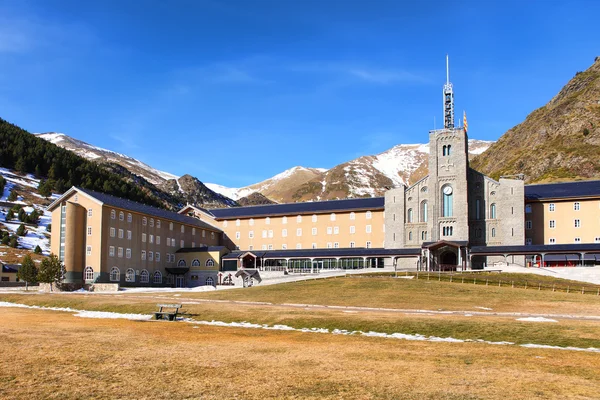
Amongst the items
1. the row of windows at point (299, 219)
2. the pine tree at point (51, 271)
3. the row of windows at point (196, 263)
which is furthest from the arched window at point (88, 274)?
the row of windows at point (299, 219)

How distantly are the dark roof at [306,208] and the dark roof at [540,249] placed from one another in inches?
899

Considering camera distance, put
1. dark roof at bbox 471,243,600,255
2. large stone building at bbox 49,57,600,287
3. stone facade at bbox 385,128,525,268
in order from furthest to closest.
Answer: stone facade at bbox 385,128,525,268
large stone building at bbox 49,57,600,287
dark roof at bbox 471,243,600,255

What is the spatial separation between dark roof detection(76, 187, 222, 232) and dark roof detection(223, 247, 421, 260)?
12.7 m

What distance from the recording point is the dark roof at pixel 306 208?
11162 centimetres

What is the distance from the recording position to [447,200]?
3979 inches

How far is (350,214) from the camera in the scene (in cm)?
11200

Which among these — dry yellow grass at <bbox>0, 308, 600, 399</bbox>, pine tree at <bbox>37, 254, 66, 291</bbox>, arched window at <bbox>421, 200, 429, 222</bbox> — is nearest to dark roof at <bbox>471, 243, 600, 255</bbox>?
arched window at <bbox>421, 200, 429, 222</bbox>

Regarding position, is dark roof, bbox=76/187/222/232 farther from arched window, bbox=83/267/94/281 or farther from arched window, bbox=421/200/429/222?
arched window, bbox=421/200/429/222

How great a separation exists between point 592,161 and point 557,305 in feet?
511

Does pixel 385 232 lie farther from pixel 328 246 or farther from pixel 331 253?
pixel 328 246

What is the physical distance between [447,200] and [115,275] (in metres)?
59.9

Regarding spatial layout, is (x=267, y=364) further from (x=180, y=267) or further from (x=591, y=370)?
(x=180, y=267)

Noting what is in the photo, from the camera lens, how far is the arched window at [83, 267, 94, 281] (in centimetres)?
8886

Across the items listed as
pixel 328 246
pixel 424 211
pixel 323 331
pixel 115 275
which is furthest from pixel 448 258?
pixel 323 331
